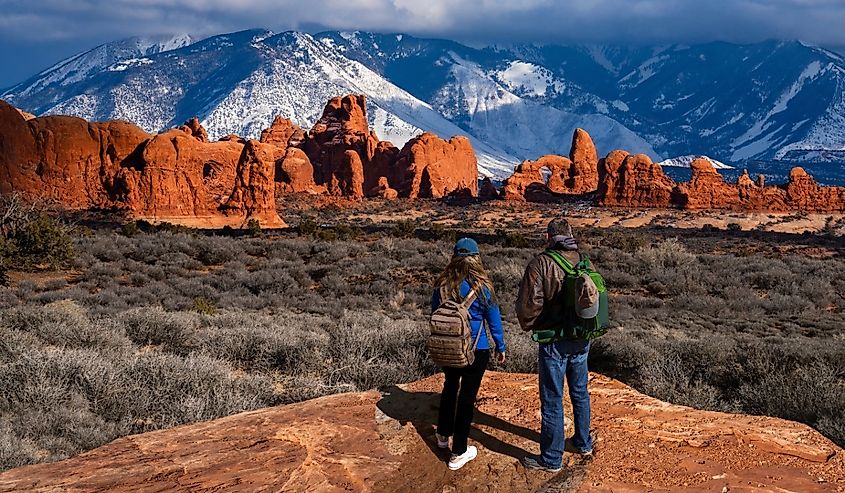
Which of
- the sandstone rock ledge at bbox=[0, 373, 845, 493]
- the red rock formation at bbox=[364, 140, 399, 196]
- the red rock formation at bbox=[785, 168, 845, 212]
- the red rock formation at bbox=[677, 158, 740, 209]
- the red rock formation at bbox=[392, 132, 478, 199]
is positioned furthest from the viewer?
the red rock formation at bbox=[364, 140, 399, 196]

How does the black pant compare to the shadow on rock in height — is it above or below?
above

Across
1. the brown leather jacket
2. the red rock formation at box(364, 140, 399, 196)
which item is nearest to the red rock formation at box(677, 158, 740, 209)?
the red rock formation at box(364, 140, 399, 196)

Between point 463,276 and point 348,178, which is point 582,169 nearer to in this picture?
point 348,178

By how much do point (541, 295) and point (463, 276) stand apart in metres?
0.58

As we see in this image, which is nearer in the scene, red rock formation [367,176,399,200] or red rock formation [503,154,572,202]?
red rock formation [503,154,572,202]

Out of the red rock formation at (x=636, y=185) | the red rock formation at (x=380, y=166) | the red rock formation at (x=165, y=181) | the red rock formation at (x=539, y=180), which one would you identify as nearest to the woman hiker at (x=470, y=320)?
the red rock formation at (x=165, y=181)

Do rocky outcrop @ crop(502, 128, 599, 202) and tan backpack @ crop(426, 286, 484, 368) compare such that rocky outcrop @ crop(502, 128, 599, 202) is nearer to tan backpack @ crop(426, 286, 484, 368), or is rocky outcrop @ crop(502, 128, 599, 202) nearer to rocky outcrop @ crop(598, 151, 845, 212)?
rocky outcrop @ crop(598, 151, 845, 212)

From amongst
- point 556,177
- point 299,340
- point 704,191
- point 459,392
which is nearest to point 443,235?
point 299,340

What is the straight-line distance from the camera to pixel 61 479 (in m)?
3.89

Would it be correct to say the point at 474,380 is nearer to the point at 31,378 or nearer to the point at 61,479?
the point at 61,479

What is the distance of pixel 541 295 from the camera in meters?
4.49

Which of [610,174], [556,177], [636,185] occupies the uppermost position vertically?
[610,174]

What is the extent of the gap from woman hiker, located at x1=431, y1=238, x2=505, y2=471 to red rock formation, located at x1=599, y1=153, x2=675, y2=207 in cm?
5934

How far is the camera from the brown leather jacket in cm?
448
